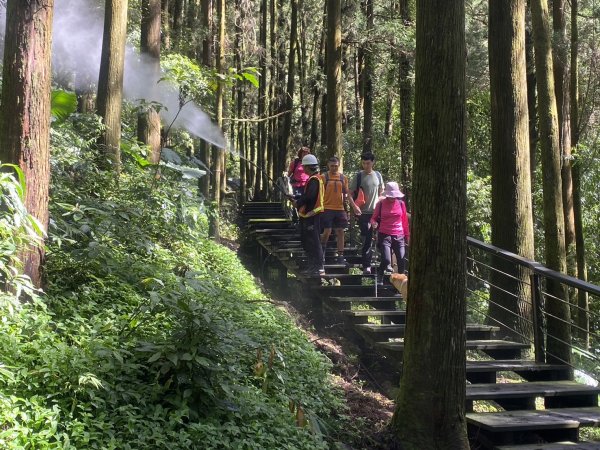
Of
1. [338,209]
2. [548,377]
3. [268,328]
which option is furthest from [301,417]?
[338,209]

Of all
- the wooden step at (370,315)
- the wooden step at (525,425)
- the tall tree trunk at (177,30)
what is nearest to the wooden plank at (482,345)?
the wooden step at (370,315)

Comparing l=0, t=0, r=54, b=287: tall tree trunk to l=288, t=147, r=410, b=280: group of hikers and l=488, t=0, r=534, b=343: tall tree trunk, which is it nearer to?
l=288, t=147, r=410, b=280: group of hikers

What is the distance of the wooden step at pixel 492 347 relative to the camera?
346 inches

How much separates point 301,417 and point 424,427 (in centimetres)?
115

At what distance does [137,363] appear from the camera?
5.57 m

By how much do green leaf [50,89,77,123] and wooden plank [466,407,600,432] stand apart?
24.5ft

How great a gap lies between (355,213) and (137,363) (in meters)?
7.92

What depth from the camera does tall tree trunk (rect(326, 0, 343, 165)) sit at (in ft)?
54.9

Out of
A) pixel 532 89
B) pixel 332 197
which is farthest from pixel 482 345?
pixel 532 89

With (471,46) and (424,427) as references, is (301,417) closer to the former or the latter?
(424,427)

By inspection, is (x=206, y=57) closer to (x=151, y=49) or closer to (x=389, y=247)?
(x=151, y=49)

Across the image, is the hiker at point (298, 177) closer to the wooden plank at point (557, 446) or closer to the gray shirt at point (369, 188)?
the gray shirt at point (369, 188)

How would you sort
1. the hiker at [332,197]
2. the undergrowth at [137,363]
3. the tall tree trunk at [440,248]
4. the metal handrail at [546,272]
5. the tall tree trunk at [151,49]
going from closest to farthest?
the undergrowth at [137,363] → the tall tree trunk at [440,248] → the metal handrail at [546,272] → the hiker at [332,197] → the tall tree trunk at [151,49]

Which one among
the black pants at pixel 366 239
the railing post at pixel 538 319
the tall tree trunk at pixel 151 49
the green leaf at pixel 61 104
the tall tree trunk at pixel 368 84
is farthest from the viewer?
the tall tree trunk at pixel 368 84
